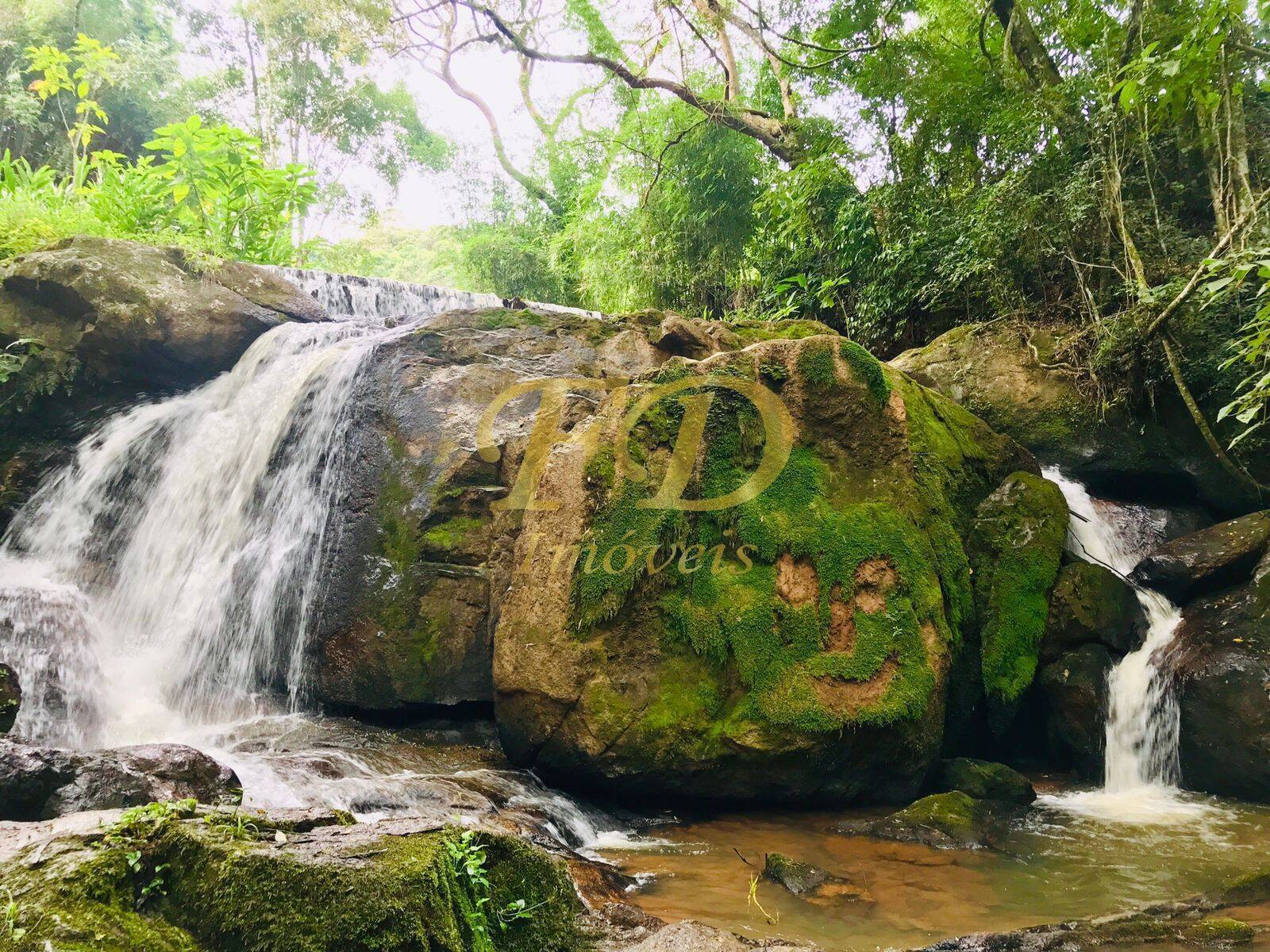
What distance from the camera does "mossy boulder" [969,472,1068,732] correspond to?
19.2 feet

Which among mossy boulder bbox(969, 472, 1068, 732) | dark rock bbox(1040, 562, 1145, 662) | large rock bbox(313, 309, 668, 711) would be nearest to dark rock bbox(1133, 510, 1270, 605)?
dark rock bbox(1040, 562, 1145, 662)

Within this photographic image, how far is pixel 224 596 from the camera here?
6621 millimetres

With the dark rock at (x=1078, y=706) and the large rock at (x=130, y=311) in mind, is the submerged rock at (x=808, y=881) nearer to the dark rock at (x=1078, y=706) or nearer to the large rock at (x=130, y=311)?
the dark rock at (x=1078, y=706)

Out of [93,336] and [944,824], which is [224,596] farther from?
[944,824]

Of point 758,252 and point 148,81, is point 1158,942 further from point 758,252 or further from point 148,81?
point 148,81

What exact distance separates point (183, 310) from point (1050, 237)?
30.6ft

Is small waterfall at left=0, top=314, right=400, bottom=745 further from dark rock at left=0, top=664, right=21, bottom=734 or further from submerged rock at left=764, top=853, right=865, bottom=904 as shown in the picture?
submerged rock at left=764, top=853, right=865, bottom=904

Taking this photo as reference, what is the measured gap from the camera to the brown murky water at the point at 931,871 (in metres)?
3.32

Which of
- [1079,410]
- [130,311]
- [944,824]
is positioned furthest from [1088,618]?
[130,311]

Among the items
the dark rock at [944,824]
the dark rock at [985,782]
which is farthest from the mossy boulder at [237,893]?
the dark rock at [985,782]

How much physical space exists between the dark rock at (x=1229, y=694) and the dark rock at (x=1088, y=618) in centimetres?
33

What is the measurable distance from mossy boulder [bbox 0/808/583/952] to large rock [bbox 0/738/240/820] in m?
1.64

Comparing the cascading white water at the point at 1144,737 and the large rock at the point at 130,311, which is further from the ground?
the large rock at the point at 130,311

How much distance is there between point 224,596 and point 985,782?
5990mm
